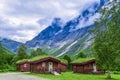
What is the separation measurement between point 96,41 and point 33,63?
2892cm

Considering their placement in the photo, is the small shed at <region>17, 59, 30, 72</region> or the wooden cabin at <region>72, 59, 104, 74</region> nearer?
the wooden cabin at <region>72, 59, 104, 74</region>

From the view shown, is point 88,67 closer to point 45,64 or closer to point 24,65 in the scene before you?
point 45,64

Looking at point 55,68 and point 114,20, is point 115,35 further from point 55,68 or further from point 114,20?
point 55,68

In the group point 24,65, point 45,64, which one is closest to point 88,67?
point 45,64

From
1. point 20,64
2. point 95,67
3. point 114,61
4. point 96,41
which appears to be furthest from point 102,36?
point 20,64

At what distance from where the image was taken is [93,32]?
184ft

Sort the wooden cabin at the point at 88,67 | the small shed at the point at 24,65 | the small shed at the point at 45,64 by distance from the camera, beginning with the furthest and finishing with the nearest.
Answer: the small shed at the point at 24,65, the wooden cabin at the point at 88,67, the small shed at the point at 45,64

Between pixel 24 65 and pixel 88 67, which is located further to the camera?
pixel 24 65

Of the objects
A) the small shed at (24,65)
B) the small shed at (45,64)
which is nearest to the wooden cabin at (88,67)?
the small shed at (45,64)

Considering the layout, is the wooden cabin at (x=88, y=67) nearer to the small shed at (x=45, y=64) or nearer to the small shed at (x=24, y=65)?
the small shed at (x=45, y=64)

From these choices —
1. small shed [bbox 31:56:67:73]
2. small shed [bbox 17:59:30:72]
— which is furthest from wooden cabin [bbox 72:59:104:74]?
small shed [bbox 17:59:30:72]

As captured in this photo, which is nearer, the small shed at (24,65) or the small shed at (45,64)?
the small shed at (45,64)

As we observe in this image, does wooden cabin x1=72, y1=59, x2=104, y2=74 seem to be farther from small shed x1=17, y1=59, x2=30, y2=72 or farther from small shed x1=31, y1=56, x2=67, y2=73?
small shed x1=17, y1=59, x2=30, y2=72

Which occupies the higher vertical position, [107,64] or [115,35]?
[115,35]
